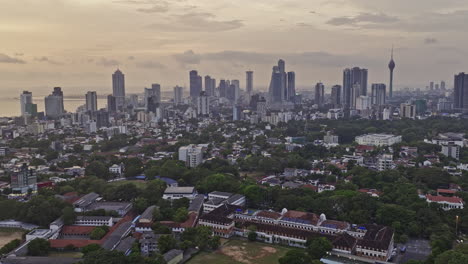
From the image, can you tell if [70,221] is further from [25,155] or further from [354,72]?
[354,72]

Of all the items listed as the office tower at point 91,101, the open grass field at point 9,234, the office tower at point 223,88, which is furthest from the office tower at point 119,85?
the open grass field at point 9,234

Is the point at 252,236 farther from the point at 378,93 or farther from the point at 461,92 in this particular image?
the point at 378,93

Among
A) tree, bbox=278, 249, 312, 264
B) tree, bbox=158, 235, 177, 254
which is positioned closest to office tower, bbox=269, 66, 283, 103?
tree, bbox=158, 235, 177, 254

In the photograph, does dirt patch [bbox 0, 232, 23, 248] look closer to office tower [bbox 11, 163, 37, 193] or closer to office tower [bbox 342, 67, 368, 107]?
office tower [bbox 11, 163, 37, 193]

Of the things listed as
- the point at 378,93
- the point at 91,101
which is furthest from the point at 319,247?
the point at 378,93

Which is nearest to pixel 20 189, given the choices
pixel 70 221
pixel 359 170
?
pixel 70 221

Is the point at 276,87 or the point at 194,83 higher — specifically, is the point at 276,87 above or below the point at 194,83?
below
